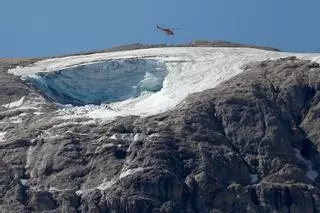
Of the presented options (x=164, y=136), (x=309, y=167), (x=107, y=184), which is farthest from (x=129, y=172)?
(x=309, y=167)

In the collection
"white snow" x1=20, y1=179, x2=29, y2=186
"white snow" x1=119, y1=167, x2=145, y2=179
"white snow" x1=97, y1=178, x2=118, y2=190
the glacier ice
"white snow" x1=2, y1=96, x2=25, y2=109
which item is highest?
the glacier ice

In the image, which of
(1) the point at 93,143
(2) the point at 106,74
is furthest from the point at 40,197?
(2) the point at 106,74

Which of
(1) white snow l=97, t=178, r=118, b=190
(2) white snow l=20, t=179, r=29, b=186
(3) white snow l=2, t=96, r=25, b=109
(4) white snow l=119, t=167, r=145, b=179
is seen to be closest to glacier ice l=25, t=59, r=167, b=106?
(3) white snow l=2, t=96, r=25, b=109

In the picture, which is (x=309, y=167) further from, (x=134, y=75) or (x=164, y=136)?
(x=134, y=75)

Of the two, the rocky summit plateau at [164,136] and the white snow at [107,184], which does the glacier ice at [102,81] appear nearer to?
the rocky summit plateau at [164,136]

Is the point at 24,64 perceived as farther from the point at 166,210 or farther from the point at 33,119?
the point at 166,210

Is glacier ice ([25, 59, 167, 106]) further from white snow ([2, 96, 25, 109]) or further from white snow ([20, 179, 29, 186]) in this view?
white snow ([20, 179, 29, 186])

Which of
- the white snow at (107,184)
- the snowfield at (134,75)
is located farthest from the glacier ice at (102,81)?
the white snow at (107,184)
